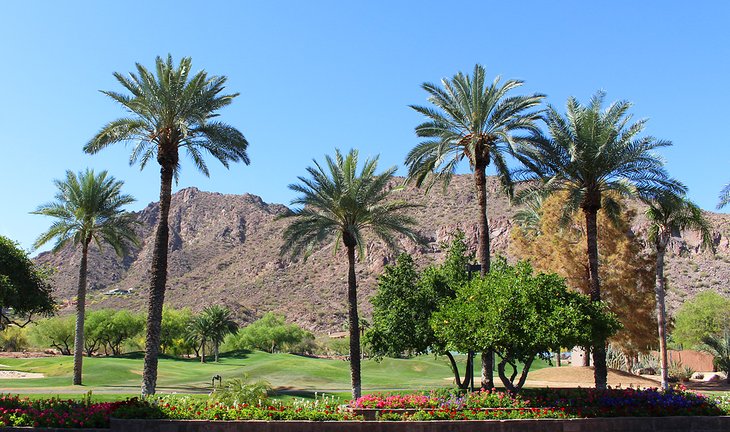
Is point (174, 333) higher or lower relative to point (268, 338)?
higher

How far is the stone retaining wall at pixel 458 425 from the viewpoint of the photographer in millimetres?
17203

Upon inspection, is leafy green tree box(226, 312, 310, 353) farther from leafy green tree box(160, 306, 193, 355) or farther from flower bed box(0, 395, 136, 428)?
flower bed box(0, 395, 136, 428)

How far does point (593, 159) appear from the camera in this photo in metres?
27.5

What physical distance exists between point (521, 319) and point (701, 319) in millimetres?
64481

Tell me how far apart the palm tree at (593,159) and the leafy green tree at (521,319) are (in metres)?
4.75

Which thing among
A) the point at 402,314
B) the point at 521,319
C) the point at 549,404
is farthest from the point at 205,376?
the point at 549,404

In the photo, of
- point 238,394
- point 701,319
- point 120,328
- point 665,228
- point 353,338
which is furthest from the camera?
point 120,328

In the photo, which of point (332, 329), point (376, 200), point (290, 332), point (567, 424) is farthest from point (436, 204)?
point (567, 424)

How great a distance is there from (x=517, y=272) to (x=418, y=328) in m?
5.27

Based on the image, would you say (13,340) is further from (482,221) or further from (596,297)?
(596,297)

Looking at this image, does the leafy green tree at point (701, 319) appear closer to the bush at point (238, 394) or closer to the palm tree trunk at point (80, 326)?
the palm tree trunk at point (80, 326)

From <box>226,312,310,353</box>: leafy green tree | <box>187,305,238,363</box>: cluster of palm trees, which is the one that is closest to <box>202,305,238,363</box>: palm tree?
<box>187,305,238,363</box>: cluster of palm trees

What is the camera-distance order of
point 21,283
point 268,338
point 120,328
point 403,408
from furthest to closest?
point 268,338 < point 120,328 < point 21,283 < point 403,408

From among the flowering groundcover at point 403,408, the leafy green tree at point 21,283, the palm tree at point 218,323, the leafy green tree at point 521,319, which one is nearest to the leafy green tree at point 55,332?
the palm tree at point 218,323
